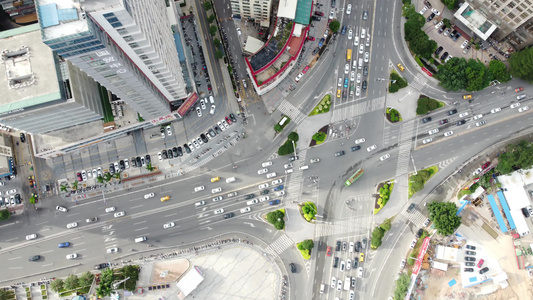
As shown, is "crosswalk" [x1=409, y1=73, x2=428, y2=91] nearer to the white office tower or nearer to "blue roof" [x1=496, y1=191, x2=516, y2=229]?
"blue roof" [x1=496, y1=191, x2=516, y2=229]

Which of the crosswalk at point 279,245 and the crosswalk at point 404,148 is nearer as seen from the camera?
the crosswalk at point 279,245

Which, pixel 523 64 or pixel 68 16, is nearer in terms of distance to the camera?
pixel 68 16

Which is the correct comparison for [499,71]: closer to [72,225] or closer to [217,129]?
[217,129]

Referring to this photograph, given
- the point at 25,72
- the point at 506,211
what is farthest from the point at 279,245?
the point at 25,72

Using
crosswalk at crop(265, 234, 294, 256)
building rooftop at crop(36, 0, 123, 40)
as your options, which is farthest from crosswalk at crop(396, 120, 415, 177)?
building rooftop at crop(36, 0, 123, 40)

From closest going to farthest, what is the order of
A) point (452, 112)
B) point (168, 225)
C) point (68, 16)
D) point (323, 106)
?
point (68, 16)
point (168, 225)
point (452, 112)
point (323, 106)

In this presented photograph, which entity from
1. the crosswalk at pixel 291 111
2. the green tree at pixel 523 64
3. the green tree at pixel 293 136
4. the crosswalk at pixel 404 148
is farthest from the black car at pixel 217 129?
the green tree at pixel 523 64

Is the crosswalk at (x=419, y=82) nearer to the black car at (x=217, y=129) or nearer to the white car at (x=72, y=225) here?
the black car at (x=217, y=129)

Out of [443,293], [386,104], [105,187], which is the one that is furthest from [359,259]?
[105,187]
